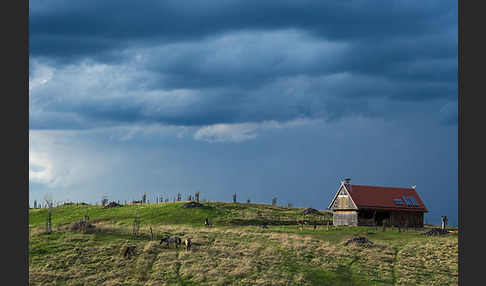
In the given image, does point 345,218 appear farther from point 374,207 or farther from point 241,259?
point 241,259

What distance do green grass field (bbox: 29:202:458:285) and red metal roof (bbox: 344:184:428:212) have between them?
46.4 feet

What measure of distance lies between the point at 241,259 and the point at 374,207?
3807 centimetres

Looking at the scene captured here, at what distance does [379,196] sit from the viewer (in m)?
83.0

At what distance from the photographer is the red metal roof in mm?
80188

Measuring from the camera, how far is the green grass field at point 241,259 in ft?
144

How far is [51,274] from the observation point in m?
43.9

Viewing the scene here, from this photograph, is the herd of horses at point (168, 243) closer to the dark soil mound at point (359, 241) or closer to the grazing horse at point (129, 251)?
the grazing horse at point (129, 251)

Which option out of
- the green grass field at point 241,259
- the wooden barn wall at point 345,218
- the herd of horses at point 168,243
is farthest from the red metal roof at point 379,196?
the herd of horses at point 168,243

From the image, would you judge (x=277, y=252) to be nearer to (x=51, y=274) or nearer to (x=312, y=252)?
(x=312, y=252)

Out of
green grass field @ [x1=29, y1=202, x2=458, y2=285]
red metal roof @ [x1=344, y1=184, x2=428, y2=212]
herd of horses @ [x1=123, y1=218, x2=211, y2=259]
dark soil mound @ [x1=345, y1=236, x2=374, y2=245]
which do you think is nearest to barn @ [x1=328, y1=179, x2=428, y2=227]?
red metal roof @ [x1=344, y1=184, x2=428, y2=212]

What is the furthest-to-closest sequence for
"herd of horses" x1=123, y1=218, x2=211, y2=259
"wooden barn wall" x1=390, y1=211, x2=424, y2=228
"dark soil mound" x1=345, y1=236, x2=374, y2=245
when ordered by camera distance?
"wooden barn wall" x1=390, y1=211, x2=424, y2=228 → "dark soil mound" x1=345, y1=236, x2=374, y2=245 → "herd of horses" x1=123, y1=218, x2=211, y2=259

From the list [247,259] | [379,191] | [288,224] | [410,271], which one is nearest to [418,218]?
[379,191]

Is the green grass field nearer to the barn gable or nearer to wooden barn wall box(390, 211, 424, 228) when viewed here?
the barn gable

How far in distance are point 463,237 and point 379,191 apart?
82.1 feet
